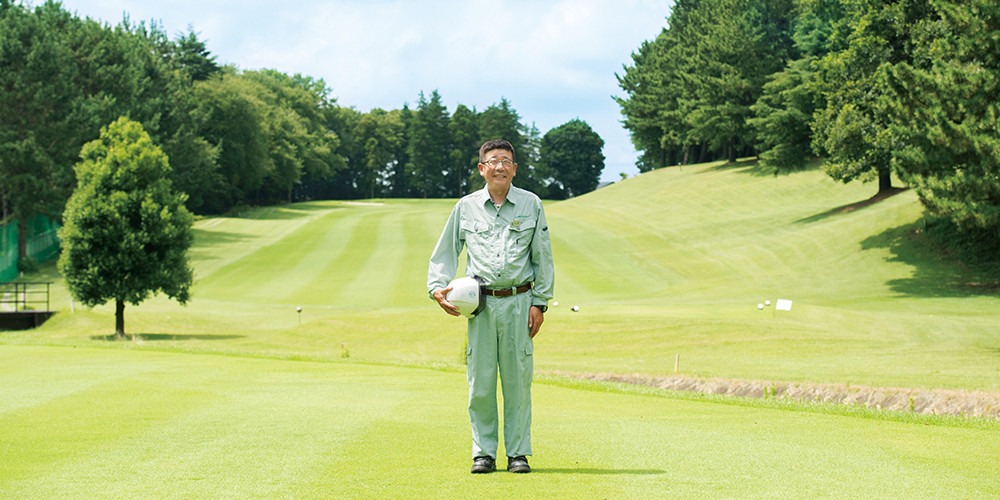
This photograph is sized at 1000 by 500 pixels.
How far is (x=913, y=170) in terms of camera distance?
87.5 ft

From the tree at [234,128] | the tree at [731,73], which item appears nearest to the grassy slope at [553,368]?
the tree at [731,73]

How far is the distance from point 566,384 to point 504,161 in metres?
7.36

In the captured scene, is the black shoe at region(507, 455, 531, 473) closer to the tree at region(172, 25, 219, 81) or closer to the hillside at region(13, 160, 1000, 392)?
the hillside at region(13, 160, 1000, 392)

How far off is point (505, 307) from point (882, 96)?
2840 centimetres

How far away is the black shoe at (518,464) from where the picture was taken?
5.46 meters

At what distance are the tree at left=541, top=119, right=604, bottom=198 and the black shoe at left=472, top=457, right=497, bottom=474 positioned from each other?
124459mm

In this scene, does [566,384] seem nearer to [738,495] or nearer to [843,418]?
[843,418]

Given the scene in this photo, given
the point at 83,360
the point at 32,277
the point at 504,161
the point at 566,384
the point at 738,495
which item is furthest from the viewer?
the point at 32,277

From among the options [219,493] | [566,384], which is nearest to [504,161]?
[219,493]

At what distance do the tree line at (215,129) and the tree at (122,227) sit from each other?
5.32 feet

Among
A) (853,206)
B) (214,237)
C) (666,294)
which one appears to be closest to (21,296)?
(214,237)

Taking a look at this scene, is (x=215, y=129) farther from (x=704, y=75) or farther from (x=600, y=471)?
(x=600, y=471)

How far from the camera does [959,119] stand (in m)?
24.8

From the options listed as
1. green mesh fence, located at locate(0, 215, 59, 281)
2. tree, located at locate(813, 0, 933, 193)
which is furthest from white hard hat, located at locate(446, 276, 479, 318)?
green mesh fence, located at locate(0, 215, 59, 281)
